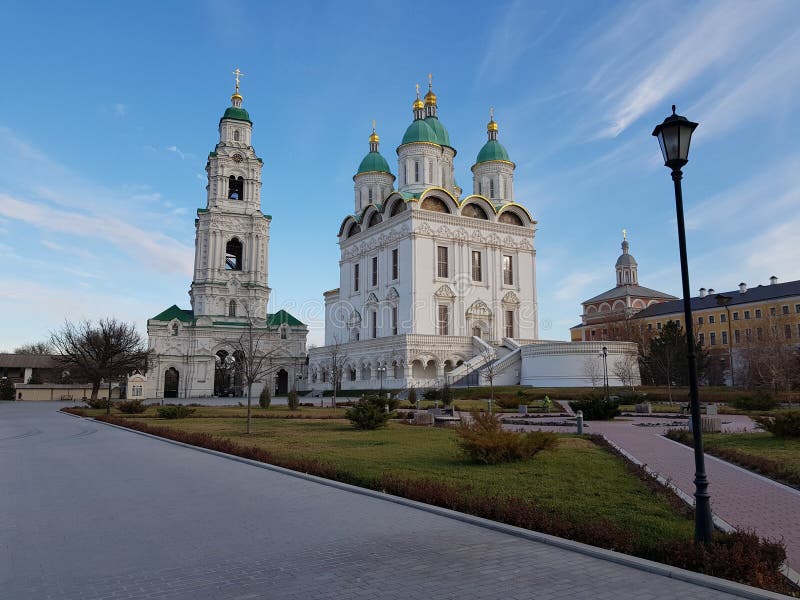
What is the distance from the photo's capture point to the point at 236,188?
67.1 m

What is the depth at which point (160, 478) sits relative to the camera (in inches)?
431

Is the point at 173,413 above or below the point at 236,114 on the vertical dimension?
below

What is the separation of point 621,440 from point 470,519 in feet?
33.4

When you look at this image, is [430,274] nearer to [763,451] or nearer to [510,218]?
[510,218]

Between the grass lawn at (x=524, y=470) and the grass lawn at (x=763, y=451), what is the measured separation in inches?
95.0

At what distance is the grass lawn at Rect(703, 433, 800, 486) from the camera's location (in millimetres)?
10625

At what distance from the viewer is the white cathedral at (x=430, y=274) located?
49438 mm

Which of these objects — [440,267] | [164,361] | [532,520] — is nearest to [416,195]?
[440,267]

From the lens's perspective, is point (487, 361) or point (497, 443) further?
point (487, 361)

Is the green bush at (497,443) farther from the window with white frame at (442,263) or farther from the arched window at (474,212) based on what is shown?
the arched window at (474,212)

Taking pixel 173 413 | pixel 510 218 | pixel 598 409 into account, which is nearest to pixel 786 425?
pixel 598 409

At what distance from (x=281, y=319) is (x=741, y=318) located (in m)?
51.3

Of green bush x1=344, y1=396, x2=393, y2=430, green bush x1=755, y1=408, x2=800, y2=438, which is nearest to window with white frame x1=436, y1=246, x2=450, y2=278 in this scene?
green bush x1=344, y1=396, x2=393, y2=430

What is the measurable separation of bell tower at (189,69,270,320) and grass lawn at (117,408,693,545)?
46.3 m
